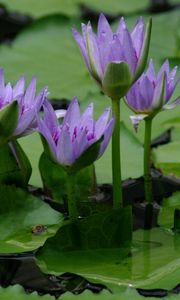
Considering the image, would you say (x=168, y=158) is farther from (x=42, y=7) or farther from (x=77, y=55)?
(x=42, y=7)

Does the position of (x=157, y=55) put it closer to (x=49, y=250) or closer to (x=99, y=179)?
(x=99, y=179)

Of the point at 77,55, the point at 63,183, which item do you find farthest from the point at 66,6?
the point at 63,183

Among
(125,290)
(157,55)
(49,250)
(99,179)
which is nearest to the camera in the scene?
(125,290)

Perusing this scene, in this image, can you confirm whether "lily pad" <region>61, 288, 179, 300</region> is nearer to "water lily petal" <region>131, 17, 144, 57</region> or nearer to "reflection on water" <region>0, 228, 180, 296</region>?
"reflection on water" <region>0, 228, 180, 296</region>

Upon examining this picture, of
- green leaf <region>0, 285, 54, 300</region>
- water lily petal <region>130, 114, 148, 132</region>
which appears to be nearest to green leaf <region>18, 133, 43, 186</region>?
water lily petal <region>130, 114, 148, 132</region>

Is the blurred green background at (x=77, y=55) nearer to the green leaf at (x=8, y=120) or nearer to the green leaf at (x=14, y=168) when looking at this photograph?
the green leaf at (x=14, y=168)

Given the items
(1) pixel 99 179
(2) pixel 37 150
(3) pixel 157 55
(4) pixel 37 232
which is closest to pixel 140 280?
(4) pixel 37 232
